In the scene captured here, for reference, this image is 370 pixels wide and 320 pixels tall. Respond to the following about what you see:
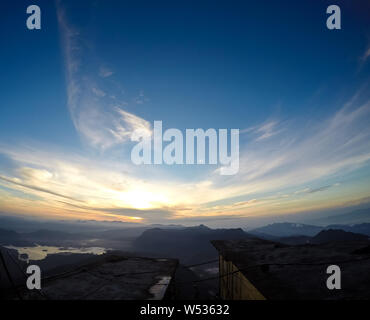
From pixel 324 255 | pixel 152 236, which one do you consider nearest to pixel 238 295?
pixel 324 255

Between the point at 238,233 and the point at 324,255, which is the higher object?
the point at 324,255
